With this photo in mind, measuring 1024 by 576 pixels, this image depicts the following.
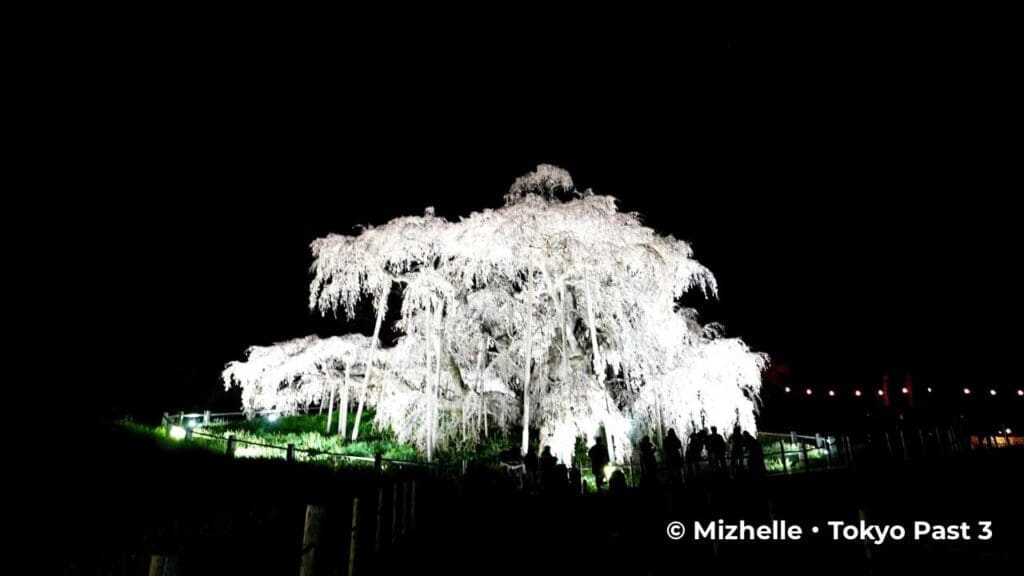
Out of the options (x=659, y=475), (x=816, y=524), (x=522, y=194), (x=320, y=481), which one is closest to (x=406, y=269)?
(x=522, y=194)

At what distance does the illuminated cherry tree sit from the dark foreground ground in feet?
12.9

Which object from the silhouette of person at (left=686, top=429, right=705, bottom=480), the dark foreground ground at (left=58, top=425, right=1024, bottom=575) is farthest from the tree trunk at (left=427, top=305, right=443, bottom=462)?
the silhouette of person at (left=686, top=429, right=705, bottom=480)

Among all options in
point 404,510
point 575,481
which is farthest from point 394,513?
point 575,481

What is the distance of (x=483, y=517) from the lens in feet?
26.8

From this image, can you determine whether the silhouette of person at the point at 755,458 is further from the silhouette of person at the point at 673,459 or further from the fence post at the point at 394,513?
the fence post at the point at 394,513

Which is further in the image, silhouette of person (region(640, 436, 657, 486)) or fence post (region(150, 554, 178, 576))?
silhouette of person (region(640, 436, 657, 486))

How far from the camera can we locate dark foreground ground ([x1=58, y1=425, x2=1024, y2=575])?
5652 mm

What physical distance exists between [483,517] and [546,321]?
817 centimetres

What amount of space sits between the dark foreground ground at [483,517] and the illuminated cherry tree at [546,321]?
155 inches

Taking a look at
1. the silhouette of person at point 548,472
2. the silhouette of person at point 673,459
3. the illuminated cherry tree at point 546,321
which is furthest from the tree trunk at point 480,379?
the silhouette of person at point 548,472

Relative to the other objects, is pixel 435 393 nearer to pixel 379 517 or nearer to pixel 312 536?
pixel 379 517

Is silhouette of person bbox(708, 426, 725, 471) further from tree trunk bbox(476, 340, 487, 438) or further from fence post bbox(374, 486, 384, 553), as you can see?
tree trunk bbox(476, 340, 487, 438)

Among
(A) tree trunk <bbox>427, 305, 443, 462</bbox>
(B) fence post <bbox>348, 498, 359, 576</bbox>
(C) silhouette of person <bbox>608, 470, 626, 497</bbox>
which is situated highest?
(A) tree trunk <bbox>427, 305, 443, 462</bbox>

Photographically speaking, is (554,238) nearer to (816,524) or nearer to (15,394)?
(816,524)
